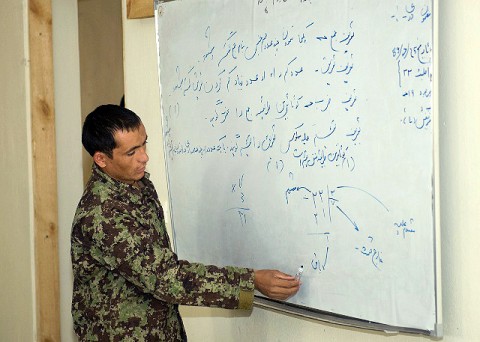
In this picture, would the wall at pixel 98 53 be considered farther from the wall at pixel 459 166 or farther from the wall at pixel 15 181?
the wall at pixel 459 166

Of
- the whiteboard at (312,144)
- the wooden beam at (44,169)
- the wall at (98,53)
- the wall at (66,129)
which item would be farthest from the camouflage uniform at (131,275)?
the wall at (98,53)

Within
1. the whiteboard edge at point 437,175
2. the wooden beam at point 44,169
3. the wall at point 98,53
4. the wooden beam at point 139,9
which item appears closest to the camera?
the whiteboard edge at point 437,175

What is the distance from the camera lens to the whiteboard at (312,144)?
1.73 meters

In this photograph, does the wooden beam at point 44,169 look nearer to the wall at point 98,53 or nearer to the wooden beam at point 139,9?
the wooden beam at point 139,9

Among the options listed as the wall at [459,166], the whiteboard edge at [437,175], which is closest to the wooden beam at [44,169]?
the wall at [459,166]

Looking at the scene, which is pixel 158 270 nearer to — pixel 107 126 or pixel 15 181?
pixel 107 126

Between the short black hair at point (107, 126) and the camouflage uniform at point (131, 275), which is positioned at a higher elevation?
the short black hair at point (107, 126)

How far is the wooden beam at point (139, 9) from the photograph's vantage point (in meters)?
2.52

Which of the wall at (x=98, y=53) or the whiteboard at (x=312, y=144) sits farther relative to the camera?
the wall at (x=98, y=53)

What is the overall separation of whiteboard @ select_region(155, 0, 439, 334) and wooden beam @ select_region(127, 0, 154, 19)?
0.19 metres

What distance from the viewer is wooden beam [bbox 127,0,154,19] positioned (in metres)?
2.52

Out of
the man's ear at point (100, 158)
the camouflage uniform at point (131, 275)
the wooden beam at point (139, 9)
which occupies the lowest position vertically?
the camouflage uniform at point (131, 275)

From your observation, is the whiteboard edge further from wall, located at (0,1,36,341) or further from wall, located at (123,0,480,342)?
wall, located at (0,1,36,341)

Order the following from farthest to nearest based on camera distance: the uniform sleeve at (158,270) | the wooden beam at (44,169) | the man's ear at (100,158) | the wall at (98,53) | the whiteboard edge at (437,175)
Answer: the wall at (98,53) → the wooden beam at (44,169) → the man's ear at (100,158) → the uniform sleeve at (158,270) → the whiteboard edge at (437,175)
